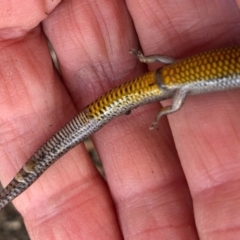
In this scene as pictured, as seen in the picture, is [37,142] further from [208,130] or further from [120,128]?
[208,130]

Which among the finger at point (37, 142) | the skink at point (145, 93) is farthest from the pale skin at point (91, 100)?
the skink at point (145, 93)

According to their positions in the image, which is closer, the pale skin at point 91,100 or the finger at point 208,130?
the finger at point 208,130

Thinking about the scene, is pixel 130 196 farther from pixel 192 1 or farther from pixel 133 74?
pixel 192 1

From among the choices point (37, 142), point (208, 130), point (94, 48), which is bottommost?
point (208, 130)

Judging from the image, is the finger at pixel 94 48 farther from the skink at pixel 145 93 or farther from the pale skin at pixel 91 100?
the skink at pixel 145 93

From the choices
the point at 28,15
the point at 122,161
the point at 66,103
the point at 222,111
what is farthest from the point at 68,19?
the point at 222,111

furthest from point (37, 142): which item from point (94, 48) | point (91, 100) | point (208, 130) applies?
point (208, 130)

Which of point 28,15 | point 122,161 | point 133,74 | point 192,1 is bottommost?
point 122,161
